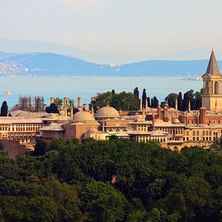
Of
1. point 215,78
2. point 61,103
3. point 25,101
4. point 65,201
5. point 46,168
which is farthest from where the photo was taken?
point 25,101

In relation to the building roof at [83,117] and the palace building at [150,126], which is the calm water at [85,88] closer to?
the palace building at [150,126]

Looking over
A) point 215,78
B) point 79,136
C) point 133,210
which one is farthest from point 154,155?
point 215,78

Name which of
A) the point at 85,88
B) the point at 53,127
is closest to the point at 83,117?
the point at 53,127

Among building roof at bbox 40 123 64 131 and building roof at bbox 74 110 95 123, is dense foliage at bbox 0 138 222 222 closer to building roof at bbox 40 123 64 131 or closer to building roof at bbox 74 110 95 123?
building roof at bbox 74 110 95 123

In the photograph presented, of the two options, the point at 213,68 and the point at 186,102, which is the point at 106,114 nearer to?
the point at 213,68

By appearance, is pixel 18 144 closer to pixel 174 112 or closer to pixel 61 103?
pixel 174 112

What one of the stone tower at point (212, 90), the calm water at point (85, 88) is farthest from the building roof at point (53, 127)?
the calm water at point (85, 88)

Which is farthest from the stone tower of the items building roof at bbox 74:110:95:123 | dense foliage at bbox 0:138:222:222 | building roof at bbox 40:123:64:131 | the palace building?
dense foliage at bbox 0:138:222:222
